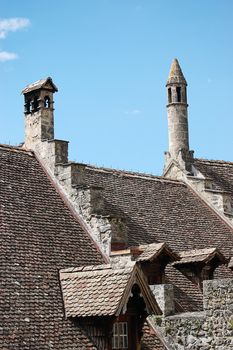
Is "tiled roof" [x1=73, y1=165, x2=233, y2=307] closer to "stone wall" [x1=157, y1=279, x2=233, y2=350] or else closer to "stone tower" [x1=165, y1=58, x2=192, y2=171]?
"stone wall" [x1=157, y1=279, x2=233, y2=350]

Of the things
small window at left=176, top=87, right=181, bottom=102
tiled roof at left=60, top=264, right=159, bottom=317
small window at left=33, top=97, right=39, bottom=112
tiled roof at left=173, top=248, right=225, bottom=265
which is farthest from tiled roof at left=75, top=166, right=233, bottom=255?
small window at left=176, top=87, right=181, bottom=102

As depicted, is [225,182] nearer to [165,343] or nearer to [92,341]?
[165,343]

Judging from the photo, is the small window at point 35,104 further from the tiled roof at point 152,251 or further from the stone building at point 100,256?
the tiled roof at point 152,251

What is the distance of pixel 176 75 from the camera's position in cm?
3622

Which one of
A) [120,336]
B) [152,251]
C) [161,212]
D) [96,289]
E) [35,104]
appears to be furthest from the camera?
[161,212]

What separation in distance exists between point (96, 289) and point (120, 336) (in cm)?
154

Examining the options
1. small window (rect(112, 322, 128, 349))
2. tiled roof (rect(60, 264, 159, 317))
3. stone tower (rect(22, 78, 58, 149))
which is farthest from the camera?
stone tower (rect(22, 78, 58, 149))

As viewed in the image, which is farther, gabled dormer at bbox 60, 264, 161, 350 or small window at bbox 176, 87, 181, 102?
small window at bbox 176, 87, 181, 102

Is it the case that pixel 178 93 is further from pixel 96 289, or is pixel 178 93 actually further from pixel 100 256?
pixel 96 289

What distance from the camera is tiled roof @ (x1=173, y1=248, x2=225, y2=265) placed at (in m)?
25.3

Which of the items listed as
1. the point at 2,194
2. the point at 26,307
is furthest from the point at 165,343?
the point at 2,194

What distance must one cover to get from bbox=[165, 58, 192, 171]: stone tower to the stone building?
11.8ft

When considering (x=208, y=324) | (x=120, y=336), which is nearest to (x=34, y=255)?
(x=120, y=336)

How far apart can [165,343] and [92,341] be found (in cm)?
313
